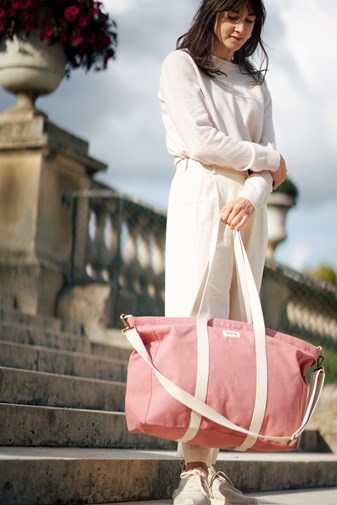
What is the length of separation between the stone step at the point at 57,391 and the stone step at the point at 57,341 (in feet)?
3.60

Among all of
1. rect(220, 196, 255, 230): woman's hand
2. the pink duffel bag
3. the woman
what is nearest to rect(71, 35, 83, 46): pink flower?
the woman

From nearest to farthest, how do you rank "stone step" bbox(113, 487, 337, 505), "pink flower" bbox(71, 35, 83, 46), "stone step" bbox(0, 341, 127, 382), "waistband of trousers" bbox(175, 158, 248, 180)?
"waistband of trousers" bbox(175, 158, 248, 180), "stone step" bbox(113, 487, 337, 505), "stone step" bbox(0, 341, 127, 382), "pink flower" bbox(71, 35, 83, 46)

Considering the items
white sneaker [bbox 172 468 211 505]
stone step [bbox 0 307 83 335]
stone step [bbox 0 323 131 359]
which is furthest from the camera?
stone step [bbox 0 307 83 335]

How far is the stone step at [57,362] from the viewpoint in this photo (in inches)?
216

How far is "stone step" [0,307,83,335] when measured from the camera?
270 inches

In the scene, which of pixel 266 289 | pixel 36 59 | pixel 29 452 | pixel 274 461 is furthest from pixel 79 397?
pixel 266 289

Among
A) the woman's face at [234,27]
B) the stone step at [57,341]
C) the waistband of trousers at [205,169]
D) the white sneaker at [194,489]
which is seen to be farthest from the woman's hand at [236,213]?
the stone step at [57,341]

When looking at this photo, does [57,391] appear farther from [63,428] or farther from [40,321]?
[40,321]

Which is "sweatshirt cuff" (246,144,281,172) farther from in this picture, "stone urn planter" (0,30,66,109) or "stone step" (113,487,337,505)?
"stone urn planter" (0,30,66,109)

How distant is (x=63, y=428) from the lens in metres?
4.31

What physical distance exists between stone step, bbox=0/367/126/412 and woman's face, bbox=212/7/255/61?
177cm

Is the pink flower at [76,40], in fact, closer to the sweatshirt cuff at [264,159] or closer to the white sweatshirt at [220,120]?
the white sweatshirt at [220,120]

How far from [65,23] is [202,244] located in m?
4.89

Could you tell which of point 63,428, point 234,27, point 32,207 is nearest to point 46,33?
point 32,207
